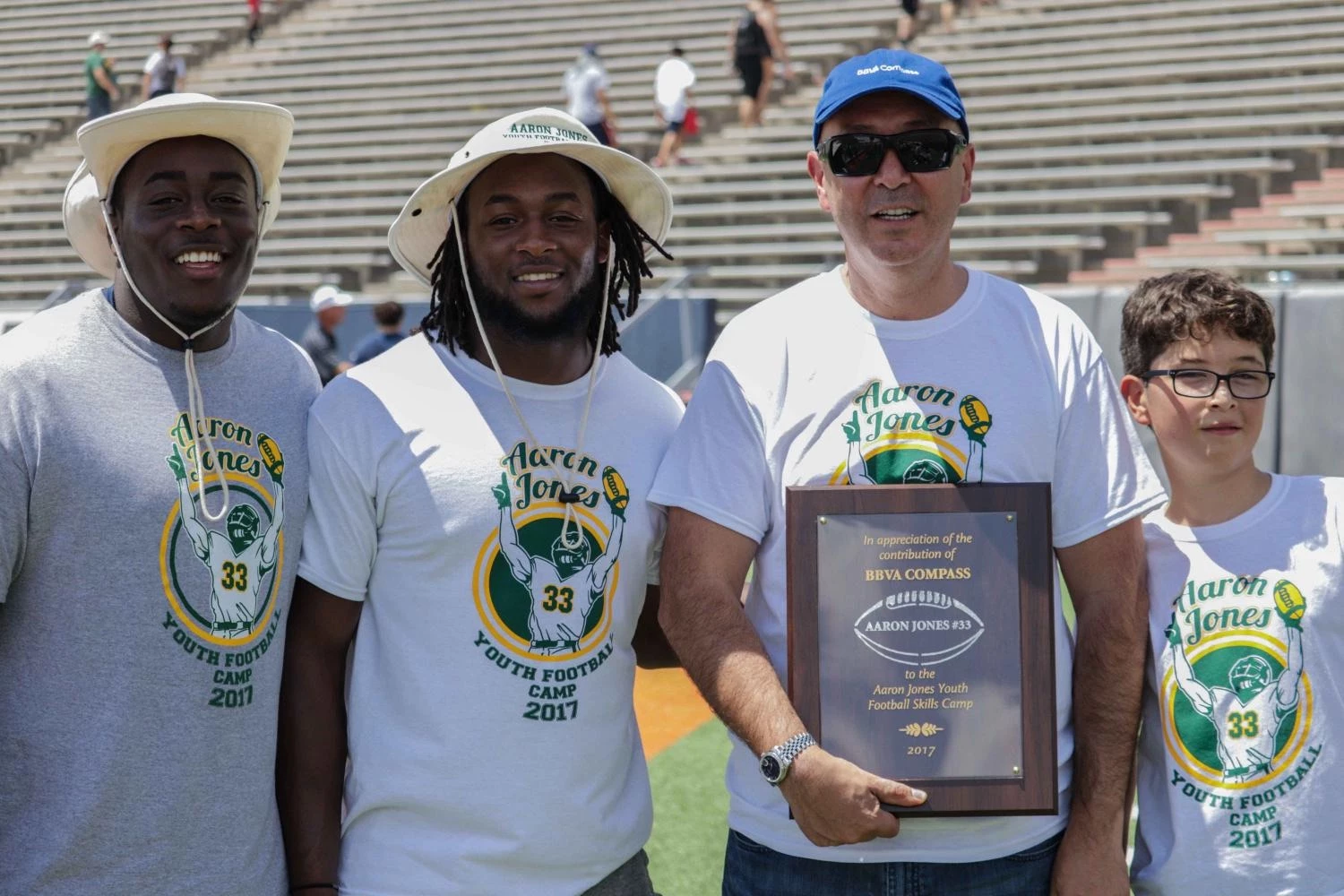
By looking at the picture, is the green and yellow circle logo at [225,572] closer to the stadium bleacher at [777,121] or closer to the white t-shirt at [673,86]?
the stadium bleacher at [777,121]

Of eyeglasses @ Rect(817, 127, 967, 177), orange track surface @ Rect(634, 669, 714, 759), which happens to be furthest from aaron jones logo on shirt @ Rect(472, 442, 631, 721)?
orange track surface @ Rect(634, 669, 714, 759)

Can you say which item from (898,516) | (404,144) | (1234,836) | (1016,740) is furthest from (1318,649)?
(404,144)

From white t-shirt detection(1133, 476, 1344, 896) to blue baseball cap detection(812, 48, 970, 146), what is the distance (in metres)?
1.00

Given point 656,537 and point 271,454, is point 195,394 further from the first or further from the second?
point 656,537

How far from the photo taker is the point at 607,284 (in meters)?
3.25

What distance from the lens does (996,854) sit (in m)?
2.70

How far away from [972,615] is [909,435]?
34cm

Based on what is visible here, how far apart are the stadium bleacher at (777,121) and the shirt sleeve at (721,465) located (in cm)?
1169

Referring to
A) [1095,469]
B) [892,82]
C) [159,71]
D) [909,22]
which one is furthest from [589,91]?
[1095,469]

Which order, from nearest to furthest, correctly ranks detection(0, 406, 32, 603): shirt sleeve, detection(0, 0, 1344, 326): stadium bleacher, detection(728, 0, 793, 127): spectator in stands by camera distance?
detection(0, 406, 32, 603): shirt sleeve → detection(0, 0, 1344, 326): stadium bleacher → detection(728, 0, 793, 127): spectator in stands

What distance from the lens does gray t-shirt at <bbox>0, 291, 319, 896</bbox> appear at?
2.47 metres

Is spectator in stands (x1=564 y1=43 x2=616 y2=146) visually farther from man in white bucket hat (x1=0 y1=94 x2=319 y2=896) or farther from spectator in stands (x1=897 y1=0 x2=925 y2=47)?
man in white bucket hat (x1=0 y1=94 x2=319 y2=896)

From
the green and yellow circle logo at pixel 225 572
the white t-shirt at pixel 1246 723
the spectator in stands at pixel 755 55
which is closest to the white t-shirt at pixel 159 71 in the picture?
the spectator in stands at pixel 755 55

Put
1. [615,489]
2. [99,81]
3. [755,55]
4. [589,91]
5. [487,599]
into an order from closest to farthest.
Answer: [487,599], [615,489], [589,91], [755,55], [99,81]
